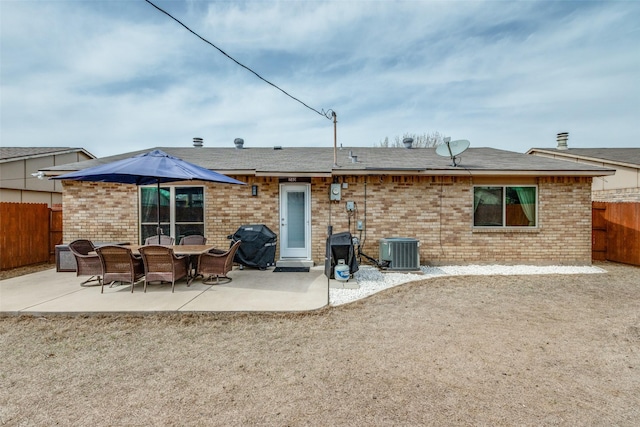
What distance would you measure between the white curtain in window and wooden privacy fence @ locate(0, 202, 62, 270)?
13467 mm

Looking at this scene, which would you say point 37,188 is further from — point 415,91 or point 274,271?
point 415,91

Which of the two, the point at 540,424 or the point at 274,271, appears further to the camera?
the point at 274,271

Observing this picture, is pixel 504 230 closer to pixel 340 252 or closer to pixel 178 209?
pixel 340 252

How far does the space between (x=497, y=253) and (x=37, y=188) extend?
19.6 metres

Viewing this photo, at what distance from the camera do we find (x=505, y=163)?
356 inches

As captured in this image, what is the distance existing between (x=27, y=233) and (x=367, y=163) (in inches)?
391

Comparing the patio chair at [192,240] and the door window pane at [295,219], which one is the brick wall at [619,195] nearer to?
the door window pane at [295,219]

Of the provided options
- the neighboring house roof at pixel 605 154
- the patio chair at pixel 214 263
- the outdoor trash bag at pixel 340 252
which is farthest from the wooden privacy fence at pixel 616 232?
the patio chair at pixel 214 263

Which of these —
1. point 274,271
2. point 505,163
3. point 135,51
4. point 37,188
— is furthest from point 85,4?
point 37,188

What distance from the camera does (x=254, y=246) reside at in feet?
25.9

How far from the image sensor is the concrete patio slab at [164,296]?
16.3 ft

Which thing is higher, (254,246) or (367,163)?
(367,163)

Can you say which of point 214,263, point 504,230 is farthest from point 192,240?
point 504,230

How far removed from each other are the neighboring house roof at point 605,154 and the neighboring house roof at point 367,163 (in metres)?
7.19
